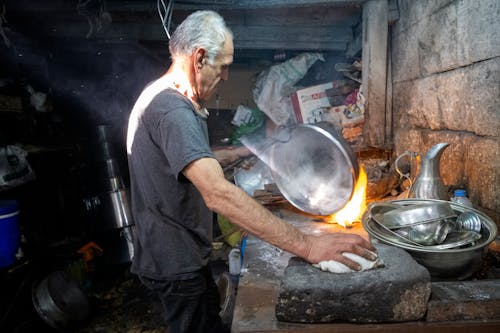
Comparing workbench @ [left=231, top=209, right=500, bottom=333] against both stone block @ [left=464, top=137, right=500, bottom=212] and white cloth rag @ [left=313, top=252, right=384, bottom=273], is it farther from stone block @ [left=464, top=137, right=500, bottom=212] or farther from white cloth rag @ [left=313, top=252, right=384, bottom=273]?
stone block @ [left=464, top=137, right=500, bottom=212]

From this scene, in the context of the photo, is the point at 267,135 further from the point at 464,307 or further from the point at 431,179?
the point at 464,307

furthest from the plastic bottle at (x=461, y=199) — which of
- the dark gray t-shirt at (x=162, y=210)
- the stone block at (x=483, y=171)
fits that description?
the dark gray t-shirt at (x=162, y=210)

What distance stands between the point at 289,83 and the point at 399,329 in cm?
401

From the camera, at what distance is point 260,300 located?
198 cm

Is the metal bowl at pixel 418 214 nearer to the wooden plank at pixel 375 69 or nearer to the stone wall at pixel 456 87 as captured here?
the stone wall at pixel 456 87

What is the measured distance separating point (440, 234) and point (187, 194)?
1.40 meters

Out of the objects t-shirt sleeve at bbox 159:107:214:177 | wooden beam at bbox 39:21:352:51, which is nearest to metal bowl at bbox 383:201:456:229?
t-shirt sleeve at bbox 159:107:214:177

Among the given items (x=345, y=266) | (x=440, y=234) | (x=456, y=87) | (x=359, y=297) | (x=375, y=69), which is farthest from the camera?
(x=375, y=69)

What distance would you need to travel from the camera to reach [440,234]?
1.94 metres

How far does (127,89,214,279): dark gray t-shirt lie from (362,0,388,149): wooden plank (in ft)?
8.87

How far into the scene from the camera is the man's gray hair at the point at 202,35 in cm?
197

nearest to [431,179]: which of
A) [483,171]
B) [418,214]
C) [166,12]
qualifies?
[483,171]

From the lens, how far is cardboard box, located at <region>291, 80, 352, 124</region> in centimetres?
477

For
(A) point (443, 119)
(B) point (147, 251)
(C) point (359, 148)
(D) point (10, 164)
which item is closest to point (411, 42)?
(A) point (443, 119)
